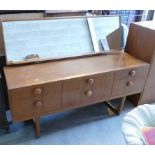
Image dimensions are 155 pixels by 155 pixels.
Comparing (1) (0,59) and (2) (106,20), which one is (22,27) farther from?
(2) (106,20)

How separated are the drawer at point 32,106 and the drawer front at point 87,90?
0.08m

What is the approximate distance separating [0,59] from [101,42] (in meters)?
0.95

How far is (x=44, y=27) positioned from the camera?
5.78 ft

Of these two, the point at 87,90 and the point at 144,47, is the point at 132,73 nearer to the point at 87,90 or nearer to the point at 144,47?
the point at 144,47

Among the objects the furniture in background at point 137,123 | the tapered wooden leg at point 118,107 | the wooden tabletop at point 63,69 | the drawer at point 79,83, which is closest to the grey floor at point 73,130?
the tapered wooden leg at point 118,107

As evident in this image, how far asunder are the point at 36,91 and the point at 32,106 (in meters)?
0.15

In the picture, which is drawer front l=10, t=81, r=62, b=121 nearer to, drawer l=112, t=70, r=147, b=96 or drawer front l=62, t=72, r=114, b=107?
drawer front l=62, t=72, r=114, b=107

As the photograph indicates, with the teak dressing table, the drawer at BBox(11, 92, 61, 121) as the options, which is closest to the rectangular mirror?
the teak dressing table

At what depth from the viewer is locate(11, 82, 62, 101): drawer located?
1416 millimetres

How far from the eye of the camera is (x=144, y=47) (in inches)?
76.5

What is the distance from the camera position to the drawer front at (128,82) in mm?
1817

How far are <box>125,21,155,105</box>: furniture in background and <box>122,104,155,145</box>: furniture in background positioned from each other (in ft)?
2.89

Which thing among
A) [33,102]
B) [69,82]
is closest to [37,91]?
[33,102]

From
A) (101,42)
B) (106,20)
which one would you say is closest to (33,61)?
(101,42)
